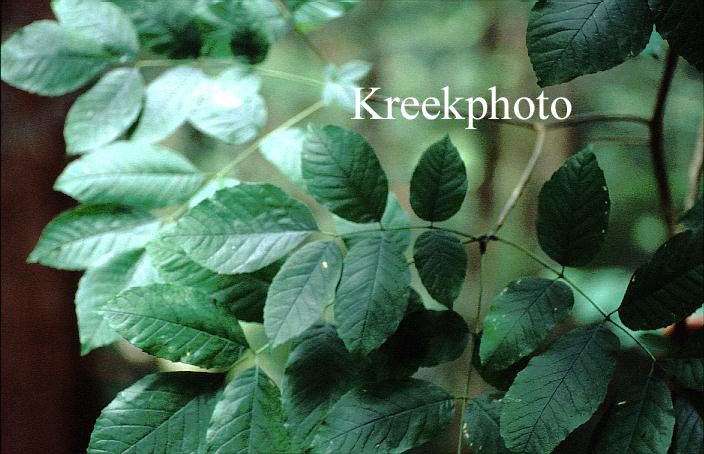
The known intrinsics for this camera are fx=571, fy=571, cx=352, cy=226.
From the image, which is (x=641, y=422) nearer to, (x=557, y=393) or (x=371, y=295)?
(x=557, y=393)

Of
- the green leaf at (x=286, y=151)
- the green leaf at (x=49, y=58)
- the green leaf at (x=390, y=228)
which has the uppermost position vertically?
the green leaf at (x=49, y=58)

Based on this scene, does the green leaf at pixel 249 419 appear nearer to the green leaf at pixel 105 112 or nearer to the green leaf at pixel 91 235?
the green leaf at pixel 91 235

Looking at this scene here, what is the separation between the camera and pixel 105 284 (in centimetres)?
62

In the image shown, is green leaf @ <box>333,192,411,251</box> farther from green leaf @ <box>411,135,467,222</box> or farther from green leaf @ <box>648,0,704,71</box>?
green leaf @ <box>648,0,704,71</box>

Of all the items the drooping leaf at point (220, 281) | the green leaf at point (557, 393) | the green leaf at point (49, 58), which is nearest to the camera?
the green leaf at point (557, 393)

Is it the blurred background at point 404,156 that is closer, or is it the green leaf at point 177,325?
the green leaf at point 177,325

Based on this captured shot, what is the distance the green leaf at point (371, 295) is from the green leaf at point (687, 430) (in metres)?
0.25

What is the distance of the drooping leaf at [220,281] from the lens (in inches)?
21.3

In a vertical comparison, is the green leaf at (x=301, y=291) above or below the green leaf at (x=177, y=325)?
above

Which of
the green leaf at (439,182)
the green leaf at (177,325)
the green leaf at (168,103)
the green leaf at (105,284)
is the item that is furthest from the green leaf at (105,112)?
the green leaf at (439,182)

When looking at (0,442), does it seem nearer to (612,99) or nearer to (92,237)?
(92,237)

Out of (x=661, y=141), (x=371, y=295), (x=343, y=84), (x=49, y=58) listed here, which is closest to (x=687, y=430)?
(x=371, y=295)

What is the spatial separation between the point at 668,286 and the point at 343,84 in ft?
1.40

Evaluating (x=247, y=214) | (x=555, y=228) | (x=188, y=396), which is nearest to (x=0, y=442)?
(x=188, y=396)
